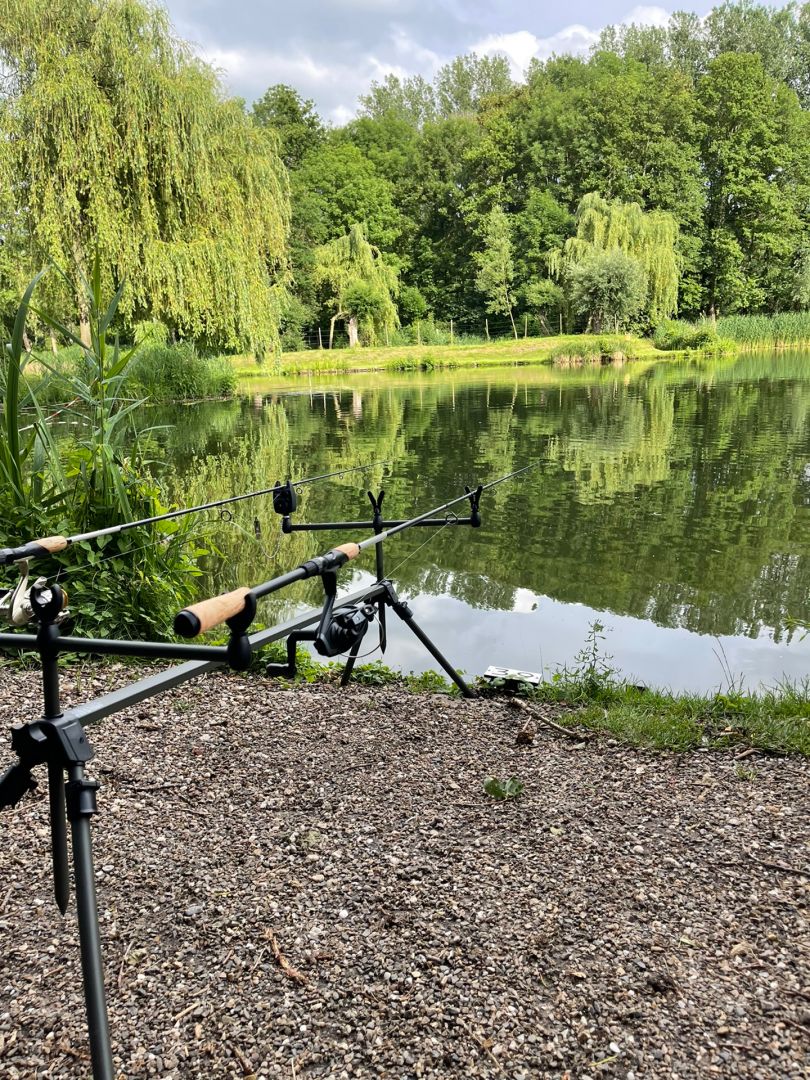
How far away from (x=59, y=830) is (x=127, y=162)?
1700cm

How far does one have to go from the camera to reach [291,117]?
56188 mm

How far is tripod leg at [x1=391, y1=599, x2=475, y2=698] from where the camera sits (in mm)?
3470

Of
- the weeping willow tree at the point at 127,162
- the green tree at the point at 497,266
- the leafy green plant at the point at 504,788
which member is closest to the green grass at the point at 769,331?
the green tree at the point at 497,266

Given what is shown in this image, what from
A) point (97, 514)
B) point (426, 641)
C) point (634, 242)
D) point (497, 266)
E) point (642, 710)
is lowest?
point (642, 710)

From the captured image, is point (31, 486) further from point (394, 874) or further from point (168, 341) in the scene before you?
point (168, 341)

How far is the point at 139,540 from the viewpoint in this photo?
Answer: 4.84 metres

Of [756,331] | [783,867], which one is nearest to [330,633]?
[783,867]

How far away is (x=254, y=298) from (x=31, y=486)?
47.0 ft

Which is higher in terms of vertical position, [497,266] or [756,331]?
[497,266]

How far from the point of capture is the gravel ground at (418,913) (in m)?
1.95

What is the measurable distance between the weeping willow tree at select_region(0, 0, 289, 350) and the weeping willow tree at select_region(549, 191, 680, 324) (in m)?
27.6

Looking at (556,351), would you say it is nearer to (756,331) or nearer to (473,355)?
(473,355)

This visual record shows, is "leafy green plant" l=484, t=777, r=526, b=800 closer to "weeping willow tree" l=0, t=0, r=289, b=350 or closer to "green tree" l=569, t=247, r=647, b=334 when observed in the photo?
"weeping willow tree" l=0, t=0, r=289, b=350

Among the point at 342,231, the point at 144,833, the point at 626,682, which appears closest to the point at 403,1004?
the point at 144,833
